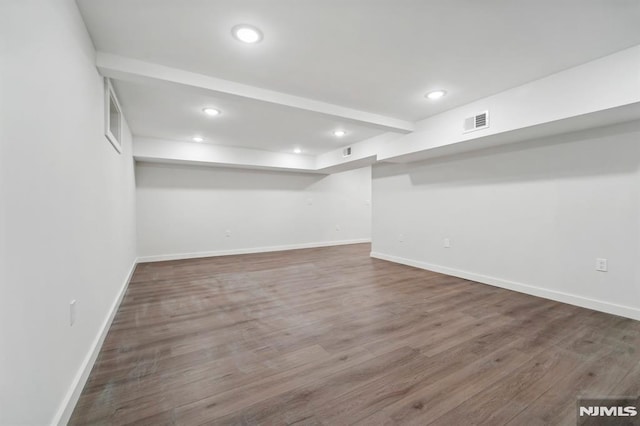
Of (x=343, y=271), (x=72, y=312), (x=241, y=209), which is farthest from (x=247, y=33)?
(x=241, y=209)

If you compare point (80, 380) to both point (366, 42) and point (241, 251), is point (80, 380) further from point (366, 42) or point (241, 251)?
point (241, 251)

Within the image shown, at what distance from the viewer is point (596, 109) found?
2436 mm

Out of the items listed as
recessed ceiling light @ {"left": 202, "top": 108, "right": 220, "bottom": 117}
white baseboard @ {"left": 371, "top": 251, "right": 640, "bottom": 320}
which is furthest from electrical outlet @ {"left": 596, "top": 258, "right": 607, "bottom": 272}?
recessed ceiling light @ {"left": 202, "top": 108, "right": 220, "bottom": 117}

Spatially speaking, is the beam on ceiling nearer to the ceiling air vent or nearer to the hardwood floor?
the ceiling air vent

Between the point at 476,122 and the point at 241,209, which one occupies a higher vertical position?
the point at 476,122

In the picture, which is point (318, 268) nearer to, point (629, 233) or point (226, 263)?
point (226, 263)

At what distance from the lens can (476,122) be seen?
3.32 metres

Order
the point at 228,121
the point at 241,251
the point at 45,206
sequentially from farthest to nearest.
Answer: the point at 241,251 → the point at 228,121 → the point at 45,206

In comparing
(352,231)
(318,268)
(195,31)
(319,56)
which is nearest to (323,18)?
(319,56)

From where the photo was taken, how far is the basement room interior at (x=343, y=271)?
1320mm

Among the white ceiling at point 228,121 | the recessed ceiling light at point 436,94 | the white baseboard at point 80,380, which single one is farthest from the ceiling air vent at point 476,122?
the white baseboard at point 80,380

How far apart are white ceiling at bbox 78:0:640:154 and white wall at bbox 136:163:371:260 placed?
2910 mm

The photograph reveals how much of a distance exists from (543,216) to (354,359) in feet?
10.4

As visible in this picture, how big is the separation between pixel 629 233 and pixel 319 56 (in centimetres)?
367
